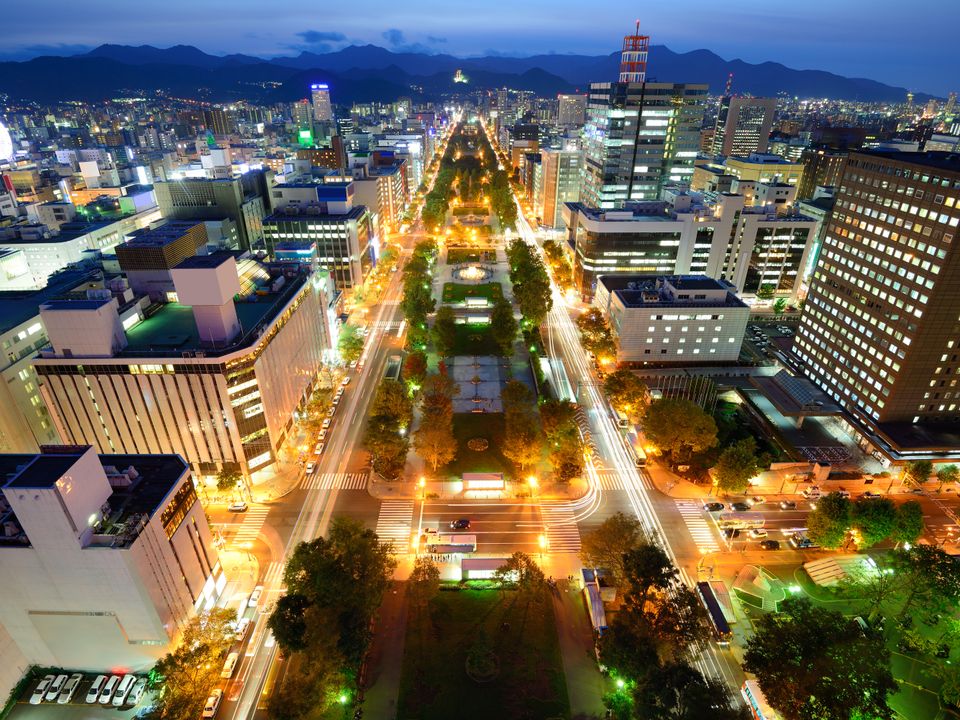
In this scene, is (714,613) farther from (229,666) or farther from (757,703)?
(229,666)

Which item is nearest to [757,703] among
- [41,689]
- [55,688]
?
[55,688]

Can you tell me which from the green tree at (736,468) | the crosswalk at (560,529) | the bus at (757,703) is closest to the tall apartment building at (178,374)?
the crosswalk at (560,529)

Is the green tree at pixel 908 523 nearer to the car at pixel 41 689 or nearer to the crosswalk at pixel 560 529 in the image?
the crosswalk at pixel 560 529

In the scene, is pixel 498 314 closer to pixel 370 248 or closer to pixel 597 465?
pixel 597 465

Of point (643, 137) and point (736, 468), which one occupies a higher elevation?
point (643, 137)

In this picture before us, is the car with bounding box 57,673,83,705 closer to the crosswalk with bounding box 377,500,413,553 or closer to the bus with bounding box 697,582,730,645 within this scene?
the crosswalk with bounding box 377,500,413,553

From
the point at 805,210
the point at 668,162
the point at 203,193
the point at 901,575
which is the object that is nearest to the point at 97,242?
the point at 203,193
